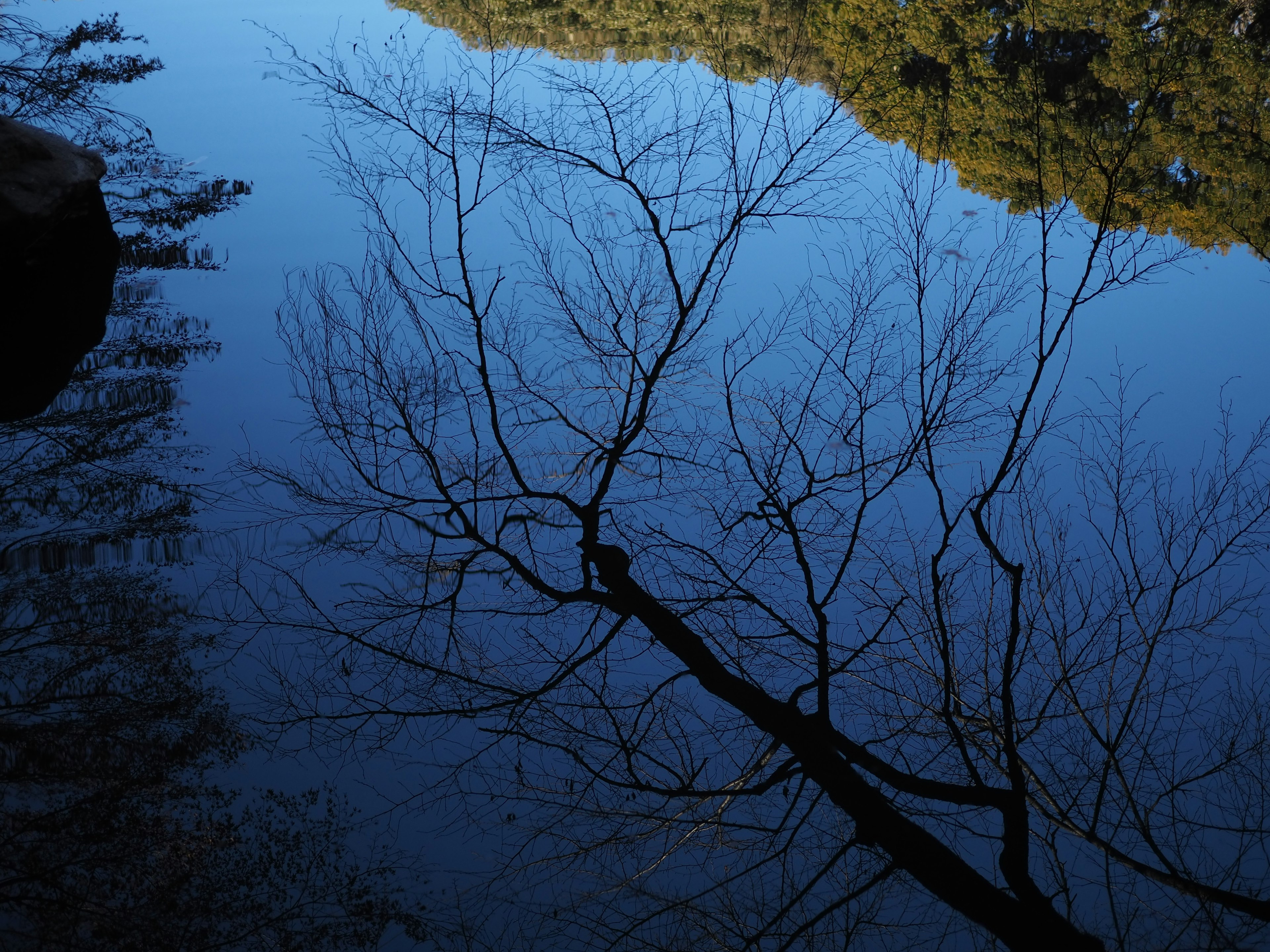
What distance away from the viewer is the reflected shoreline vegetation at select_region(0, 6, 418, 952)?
3.37 metres

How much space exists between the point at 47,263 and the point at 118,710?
8.95 feet

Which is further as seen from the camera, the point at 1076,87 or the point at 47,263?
the point at 1076,87

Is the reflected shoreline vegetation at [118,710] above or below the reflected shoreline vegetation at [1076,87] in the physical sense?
below

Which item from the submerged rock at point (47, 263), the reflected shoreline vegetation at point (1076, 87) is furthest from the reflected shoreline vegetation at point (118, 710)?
the reflected shoreline vegetation at point (1076, 87)

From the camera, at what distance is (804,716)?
444 cm

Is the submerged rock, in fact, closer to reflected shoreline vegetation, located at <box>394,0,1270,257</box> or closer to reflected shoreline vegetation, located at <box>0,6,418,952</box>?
reflected shoreline vegetation, located at <box>0,6,418,952</box>

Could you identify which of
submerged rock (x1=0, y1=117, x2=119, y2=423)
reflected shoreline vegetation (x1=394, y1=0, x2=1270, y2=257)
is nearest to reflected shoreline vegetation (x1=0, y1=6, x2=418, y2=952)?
submerged rock (x1=0, y1=117, x2=119, y2=423)

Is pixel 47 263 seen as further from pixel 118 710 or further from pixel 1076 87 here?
pixel 1076 87

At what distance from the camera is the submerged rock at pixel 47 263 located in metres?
4.74

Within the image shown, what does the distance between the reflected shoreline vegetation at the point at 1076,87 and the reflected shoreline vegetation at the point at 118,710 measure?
3793mm

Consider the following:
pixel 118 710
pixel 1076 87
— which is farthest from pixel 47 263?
pixel 1076 87

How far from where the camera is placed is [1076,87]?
8984mm

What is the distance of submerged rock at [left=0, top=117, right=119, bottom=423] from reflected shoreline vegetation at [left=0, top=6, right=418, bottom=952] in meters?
0.07

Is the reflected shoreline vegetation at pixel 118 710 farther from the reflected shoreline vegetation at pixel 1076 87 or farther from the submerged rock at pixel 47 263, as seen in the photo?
the reflected shoreline vegetation at pixel 1076 87
